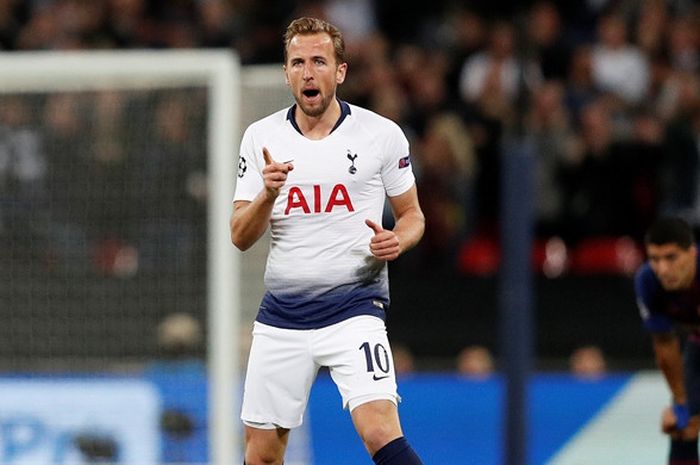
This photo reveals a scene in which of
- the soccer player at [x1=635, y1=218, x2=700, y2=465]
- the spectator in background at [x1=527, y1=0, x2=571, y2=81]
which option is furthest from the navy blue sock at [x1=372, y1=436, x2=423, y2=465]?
the spectator in background at [x1=527, y1=0, x2=571, y2=81]

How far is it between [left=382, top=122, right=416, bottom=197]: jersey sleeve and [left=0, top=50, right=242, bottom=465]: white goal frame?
338 centimetres

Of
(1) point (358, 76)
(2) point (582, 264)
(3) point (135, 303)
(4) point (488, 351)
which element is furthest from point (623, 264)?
(3) point (135, 303)

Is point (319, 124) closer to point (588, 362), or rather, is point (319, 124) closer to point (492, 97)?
point (588, 362)

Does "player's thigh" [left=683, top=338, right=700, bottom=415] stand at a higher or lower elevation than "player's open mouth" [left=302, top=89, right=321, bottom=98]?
lower

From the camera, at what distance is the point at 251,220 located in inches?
228

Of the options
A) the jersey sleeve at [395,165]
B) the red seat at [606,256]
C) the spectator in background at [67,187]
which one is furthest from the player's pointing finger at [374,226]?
the red seat at [606,256]

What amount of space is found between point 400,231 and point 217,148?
3.70 meters

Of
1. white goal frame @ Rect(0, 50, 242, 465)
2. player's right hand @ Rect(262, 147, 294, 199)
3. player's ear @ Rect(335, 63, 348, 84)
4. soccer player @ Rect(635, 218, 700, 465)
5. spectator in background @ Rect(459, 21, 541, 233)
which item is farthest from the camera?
spectator in background @ Rect(459, 21, 541, 233)

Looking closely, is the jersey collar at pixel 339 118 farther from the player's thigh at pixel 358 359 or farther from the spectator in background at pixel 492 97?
the spectator in background at pixel 492 97

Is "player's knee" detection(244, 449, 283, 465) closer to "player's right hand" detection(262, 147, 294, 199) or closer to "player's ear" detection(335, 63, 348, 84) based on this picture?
"player's right hand" detection(262, 147, 294, 199)

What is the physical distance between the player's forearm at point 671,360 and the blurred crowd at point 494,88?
3.13 metres

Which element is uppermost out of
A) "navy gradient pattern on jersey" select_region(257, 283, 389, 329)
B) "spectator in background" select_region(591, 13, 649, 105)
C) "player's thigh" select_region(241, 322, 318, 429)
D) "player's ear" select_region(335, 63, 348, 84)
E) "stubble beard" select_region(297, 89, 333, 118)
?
"spectator in background" select_region(591, 13, 649, 105)

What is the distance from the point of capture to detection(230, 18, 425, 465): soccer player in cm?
590

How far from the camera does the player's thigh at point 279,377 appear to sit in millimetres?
6051
